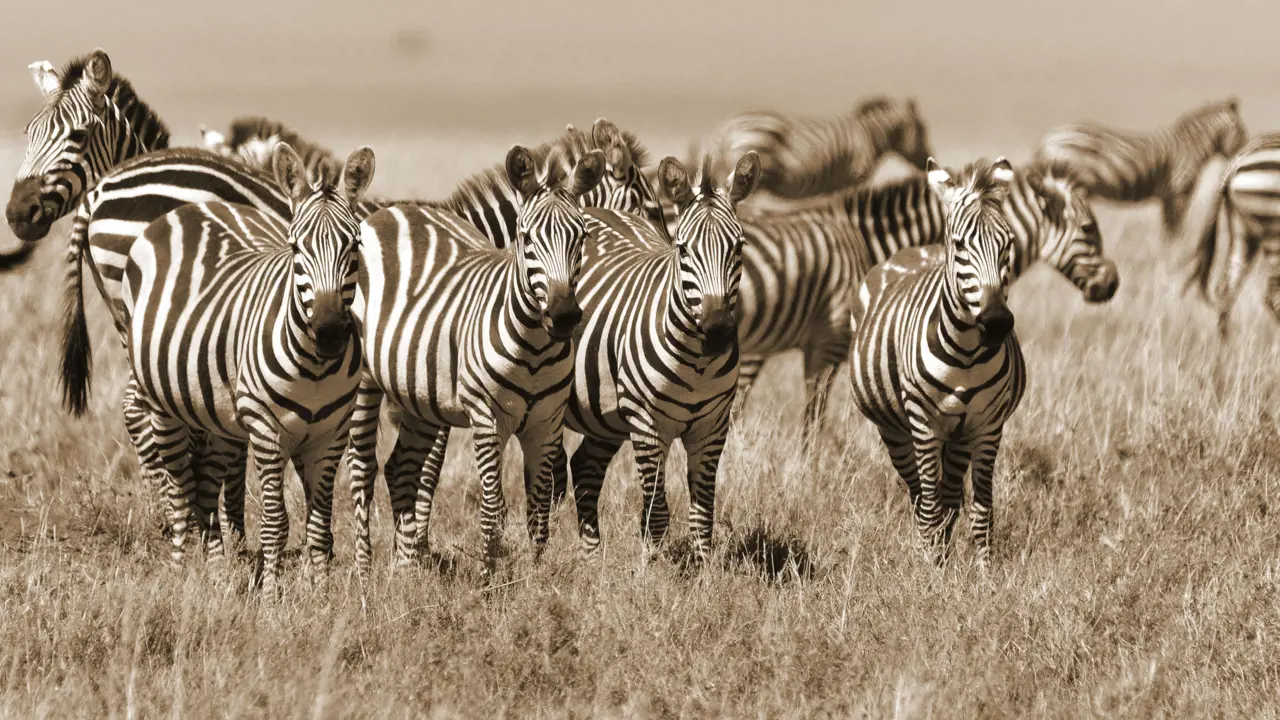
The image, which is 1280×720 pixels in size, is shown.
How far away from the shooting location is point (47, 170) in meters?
8.50

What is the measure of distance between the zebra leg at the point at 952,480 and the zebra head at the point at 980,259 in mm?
823

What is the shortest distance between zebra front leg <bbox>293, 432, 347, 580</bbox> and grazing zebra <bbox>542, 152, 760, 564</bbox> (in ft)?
4.09

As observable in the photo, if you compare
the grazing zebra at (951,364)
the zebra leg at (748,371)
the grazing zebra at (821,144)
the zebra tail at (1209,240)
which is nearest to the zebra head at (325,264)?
the grazing zebra at (951,364)

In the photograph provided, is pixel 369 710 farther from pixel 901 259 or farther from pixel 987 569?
pixel 901 259

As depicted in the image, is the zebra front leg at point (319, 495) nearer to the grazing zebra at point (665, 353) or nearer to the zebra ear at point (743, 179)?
the grazing zebra at point (665, 353)

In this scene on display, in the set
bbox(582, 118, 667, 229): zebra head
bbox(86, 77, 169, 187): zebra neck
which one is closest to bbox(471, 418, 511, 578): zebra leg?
bbox(582, 118, 667, 229): zebra head

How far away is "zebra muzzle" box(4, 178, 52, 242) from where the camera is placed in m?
8.34

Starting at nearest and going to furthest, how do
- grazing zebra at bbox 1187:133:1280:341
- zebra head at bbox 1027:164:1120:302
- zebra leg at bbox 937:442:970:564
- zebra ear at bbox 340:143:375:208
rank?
zebra ear at bbox 340:143:375:208 → zebra leg at bbox 937:442:970:564 → zebra head at bbox 1027:164:1120:302 → grazing zebra at bbox 1187:133:1280:341

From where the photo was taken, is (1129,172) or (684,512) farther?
(1129,172)

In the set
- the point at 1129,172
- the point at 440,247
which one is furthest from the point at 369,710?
the point at 1129,172

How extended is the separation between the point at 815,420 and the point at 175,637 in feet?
15.4

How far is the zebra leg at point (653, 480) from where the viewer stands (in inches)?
274

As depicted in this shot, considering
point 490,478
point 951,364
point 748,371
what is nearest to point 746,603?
point 490,478

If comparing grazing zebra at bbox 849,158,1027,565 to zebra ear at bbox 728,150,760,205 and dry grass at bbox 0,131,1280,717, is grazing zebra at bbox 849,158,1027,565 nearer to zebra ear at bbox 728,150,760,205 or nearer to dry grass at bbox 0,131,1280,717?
dry grass at bbox 0,131,1280,717
